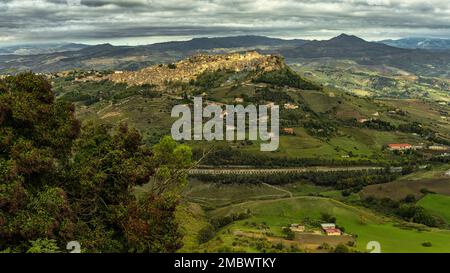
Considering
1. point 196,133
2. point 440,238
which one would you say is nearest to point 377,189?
point 440,238

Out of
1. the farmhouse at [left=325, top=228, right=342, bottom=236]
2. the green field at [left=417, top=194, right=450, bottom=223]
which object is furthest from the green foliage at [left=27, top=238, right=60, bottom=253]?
the green field at [left=417, top=194, right=450, bottom=223]

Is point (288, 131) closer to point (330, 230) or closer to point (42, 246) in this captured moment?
point (330, 230)

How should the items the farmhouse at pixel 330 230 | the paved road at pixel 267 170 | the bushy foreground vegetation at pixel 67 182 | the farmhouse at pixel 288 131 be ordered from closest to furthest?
the bushy foreground vegetation at pixel 67 182
the farmhouse at pixel 330 230
the paved road at pixel 267 170
the farmhouse at pixel 288 131

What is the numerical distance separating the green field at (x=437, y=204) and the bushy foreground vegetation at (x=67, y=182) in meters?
75.2

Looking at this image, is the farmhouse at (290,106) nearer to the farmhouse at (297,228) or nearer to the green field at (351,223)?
the green field at (351,223)

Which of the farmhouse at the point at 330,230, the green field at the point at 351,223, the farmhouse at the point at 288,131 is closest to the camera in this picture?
the green field at the point at 351,223

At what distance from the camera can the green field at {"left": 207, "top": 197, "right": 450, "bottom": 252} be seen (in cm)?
6412

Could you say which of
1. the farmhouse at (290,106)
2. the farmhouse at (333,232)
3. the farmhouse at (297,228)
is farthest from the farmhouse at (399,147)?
the farmhouse at (333,232)

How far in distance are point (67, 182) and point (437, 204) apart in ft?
273

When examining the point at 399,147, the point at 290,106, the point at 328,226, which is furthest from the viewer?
the point at 290,106

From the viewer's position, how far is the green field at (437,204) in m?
87.4

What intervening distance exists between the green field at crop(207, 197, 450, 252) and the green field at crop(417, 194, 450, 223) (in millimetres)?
11659

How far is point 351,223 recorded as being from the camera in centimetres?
7862

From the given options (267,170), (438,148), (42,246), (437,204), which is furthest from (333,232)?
(438,148)
